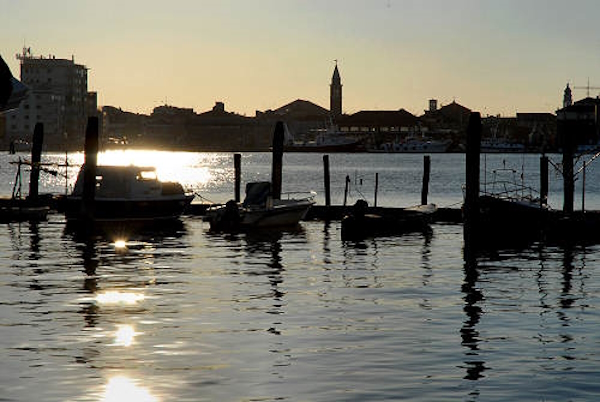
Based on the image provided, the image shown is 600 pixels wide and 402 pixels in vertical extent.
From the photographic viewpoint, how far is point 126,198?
4884 centimetres

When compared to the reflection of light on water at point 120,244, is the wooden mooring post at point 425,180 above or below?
above

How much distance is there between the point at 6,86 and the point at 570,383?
10161mm

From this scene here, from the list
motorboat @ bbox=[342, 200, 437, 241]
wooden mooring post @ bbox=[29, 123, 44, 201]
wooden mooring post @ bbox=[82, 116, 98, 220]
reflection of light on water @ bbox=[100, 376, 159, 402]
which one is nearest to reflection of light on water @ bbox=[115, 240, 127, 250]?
wooden mooring post @ bbox=[82, 116, 98, 220]

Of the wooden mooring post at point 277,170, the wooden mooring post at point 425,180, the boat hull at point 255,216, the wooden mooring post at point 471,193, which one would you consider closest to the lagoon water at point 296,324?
the wooden mooring post at point 471,193

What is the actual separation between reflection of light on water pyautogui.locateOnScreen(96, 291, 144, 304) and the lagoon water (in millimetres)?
60

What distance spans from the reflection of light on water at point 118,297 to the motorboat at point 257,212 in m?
19.8

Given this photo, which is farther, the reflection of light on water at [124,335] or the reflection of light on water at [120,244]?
the reflection of light on water at [120,244]

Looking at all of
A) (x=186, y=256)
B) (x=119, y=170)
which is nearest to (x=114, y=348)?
(x=186, y=256)

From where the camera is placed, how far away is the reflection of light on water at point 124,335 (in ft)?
69.5

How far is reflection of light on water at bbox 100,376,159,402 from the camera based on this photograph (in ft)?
55.1

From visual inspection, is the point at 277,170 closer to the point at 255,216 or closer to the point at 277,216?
the point at 277,216

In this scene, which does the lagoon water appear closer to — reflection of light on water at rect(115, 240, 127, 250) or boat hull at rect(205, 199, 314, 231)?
reflection of light on water at rect(115, 240, 127, 250)

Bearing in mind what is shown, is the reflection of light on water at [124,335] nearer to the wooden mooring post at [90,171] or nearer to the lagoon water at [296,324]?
the lagoon water at [296,324]

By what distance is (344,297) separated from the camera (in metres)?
27.8
